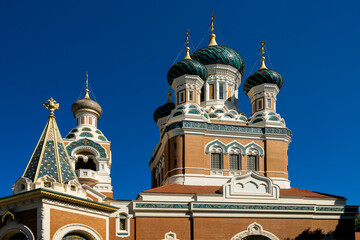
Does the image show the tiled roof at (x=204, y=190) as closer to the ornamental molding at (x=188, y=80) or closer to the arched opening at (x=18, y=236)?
the ornamental molding at (x=188, y=80)

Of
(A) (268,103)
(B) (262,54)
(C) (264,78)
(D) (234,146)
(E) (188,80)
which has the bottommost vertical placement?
(D) (234,146)

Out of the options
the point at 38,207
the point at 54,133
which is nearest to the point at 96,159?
the point at 54,133

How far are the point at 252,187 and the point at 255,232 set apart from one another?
186 centimetres

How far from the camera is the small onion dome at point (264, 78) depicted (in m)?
26.2

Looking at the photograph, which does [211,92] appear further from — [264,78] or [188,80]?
[264,78]

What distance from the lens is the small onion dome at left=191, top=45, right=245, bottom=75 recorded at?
92.1 ft

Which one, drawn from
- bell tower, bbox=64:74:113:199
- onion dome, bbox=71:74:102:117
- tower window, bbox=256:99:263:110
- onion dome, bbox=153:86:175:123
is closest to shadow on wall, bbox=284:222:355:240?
tower window, bbox=256:99:263:110

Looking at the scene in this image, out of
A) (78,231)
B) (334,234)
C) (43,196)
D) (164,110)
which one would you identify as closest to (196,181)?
(334,234)

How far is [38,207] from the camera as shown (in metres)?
16.8

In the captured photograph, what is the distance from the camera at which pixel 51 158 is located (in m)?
18.3

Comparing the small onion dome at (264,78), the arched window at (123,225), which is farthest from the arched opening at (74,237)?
the small onion dome at (264,78)

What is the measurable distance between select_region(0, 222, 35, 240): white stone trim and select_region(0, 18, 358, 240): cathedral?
32 millimetres

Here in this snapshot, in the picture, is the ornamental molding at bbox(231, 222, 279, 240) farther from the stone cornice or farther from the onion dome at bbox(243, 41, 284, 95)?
the onion dome at bbox(243, 41, 284, 95)

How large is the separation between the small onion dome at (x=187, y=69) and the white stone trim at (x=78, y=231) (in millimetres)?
9801
